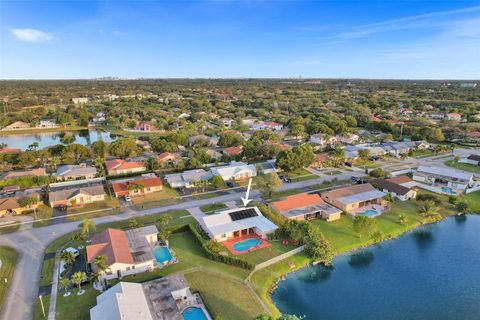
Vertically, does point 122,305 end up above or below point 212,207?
above

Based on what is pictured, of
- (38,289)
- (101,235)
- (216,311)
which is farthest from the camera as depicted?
(101,235)

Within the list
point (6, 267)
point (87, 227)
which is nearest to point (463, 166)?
point (87, 227)

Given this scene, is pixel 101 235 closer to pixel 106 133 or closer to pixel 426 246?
pixel 426 246

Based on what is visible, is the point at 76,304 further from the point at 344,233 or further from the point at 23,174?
the point at 23,174

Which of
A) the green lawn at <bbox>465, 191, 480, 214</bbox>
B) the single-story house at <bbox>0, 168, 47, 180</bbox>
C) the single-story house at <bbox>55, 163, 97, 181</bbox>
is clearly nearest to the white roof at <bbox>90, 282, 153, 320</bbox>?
the single-story house at <bbox>55, 163, 97, 181</bbox>

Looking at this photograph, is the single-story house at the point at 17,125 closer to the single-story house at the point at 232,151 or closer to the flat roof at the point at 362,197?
the single-story house at the point at 232,151

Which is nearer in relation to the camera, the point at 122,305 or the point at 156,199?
the point at 122,305

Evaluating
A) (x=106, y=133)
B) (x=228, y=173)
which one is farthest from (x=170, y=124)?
(x=228, y=173)
